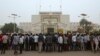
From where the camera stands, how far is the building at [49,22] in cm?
8575

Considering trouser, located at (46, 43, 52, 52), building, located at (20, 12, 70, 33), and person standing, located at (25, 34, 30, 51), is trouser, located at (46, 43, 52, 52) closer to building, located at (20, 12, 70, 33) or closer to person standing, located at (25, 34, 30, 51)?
person standing, located at (25, 34, 30, 51)

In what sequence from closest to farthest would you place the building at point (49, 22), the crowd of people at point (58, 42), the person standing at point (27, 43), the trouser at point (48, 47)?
the crowd of people at point (58, 42) → the trouser at point (48, 47) → the person standing at point (27, 43) → the building at point (49, 22)

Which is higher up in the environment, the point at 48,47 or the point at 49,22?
the point at 49,22

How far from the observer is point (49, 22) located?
8631cm

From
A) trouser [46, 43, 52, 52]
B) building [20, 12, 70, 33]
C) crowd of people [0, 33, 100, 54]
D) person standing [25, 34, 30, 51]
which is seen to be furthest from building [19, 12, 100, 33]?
trouser [46, 43, 52, 52]

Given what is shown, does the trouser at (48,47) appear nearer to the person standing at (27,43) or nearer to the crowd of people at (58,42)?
the crowd of people at (58,42)

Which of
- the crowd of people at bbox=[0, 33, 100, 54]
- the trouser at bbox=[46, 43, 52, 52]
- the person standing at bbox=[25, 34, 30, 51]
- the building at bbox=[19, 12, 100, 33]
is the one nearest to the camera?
the crowd of people at bbox=[0, 33, 100, 54]

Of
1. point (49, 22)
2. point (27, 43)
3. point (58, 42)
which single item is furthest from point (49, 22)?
point (58, 42)

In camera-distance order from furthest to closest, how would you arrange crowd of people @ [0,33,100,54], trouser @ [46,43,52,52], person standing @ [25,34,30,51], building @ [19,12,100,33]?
1. building @ [19,12,100,33]
2. person standing @ [25,34,30,51]
3. trouser @ [46,43,52,52]
4. crowd of people @ [0,33,100,54]

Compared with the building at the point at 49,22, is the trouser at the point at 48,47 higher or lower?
lower

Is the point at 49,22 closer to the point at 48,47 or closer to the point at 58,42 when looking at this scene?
the point at 48,47

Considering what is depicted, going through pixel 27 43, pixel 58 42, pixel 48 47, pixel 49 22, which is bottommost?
pixel 48 47

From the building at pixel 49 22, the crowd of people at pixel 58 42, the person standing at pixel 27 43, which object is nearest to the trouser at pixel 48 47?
the crowd of people at pixel 58 42

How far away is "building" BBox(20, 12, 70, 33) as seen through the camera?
281 ft
